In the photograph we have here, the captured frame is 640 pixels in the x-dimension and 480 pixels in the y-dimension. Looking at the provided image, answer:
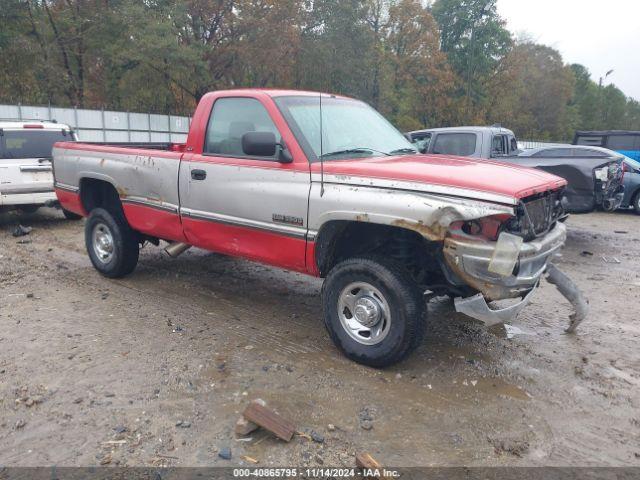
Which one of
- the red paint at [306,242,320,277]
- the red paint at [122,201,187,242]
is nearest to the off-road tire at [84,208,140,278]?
the red paint at [122,201,187,242]

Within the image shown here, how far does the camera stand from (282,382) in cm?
377

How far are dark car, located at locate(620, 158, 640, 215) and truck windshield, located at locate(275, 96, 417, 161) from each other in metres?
9.83

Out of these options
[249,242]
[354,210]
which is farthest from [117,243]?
[354,210]

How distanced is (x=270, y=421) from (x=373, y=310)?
47.2 inches

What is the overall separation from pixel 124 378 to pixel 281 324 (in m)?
1.55

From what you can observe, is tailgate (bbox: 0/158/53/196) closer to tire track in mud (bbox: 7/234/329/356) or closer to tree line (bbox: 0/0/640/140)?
tire track in mud (bbox: 7/234/329/356)

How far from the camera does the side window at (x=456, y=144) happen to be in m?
9.61

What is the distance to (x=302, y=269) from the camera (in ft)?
14.0

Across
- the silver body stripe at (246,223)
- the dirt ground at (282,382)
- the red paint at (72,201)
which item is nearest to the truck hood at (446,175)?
the silver body stripe at (246,223)

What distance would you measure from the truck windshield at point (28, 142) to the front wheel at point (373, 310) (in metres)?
7.30

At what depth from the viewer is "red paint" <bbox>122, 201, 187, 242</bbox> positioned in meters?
5.18

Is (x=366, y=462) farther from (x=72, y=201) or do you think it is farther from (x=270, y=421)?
(x=72, y=201)

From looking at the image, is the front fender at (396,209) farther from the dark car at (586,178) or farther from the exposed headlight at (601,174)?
the exposed headlight at (601,174)

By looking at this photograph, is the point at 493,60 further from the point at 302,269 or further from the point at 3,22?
the point at 302,269
